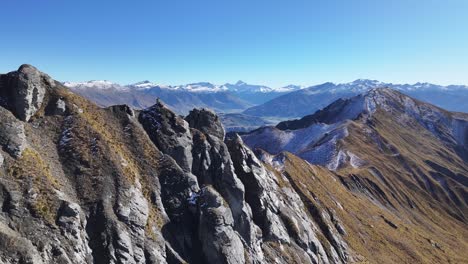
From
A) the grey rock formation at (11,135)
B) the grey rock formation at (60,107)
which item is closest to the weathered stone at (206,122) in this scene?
the grey rock formation at (60,107)

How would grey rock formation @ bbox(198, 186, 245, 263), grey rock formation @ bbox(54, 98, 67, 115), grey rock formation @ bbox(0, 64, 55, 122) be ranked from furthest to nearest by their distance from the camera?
grey rock formation @ bbox(54, 98, 67, 115) → grey rock formation @ bbox(198, 186, 245, 263) → grey rock formation @ bbox(0, 64, 55, 122)

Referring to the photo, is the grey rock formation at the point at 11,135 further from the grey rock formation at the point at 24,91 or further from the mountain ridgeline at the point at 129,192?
the grey rock formation at the point at 24,91

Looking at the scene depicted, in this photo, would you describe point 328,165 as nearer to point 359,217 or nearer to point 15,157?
point 359,217

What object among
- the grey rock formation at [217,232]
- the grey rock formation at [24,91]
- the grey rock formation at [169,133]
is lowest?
the grey rock formation at [217,232]

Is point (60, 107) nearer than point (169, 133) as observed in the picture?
Yes

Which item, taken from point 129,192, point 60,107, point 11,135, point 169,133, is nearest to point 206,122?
point 169,133

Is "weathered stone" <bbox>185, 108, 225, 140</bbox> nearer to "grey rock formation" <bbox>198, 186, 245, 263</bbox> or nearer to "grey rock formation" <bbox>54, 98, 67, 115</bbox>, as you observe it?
"grey rock formation" <bbox>198, 186, 245, 263</bbox>

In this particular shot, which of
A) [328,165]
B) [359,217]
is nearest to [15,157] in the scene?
[359,217]

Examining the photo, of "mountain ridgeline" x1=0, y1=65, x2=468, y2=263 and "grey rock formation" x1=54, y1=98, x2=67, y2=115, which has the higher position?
"grey rock formation" x1=54, y1=98, x2=67, y2=115

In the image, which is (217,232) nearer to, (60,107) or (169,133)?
(169,133)

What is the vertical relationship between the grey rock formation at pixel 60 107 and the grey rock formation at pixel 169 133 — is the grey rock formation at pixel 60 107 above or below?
above

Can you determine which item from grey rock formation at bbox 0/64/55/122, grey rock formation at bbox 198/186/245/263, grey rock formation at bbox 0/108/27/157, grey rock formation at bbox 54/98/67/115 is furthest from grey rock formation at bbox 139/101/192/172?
grey rock formation at bbox 0/108/27/157
